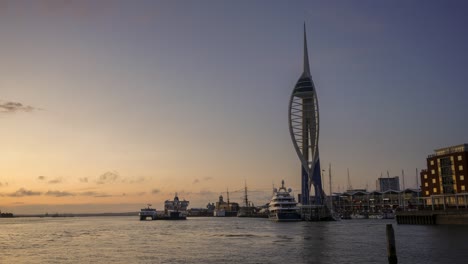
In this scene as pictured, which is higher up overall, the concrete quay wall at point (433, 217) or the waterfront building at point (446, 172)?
the waterfront building at point (446, 172)

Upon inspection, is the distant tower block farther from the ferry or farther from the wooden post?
the wooden post

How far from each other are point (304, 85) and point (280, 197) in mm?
47605

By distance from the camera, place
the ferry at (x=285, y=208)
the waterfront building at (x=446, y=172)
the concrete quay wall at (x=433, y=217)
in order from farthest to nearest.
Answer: the ferry at (x=285, y=208) < the waterfront building at (x=446, y=172) < the concrete quay wall at (x=433, y=217)

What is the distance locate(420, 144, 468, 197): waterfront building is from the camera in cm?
11075

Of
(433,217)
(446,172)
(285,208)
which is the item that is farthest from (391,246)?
(285,208)

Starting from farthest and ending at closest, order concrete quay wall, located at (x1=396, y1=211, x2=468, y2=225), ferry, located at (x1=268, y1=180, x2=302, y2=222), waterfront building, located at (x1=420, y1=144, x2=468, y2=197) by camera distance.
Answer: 1. ferry, located at (x1=268, y1=180, x2=302, y2=222)
2. waterfront building, located at (x1=420, y1=144, x2=468, y2=197)
3. concrete quay wall, located at (x1=396, y1=211, x2=468, y2=225)

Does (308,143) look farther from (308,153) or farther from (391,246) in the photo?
(391,246)

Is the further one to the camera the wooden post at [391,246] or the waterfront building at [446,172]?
the waterfront building at [446,172]

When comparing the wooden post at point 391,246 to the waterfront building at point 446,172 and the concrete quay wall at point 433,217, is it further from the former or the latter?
the waterfront building at point 446,172

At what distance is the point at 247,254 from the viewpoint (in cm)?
5962

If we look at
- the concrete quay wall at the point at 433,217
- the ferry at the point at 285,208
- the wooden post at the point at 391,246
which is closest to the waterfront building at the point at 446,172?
the concrete quay wall at the point at 433,217

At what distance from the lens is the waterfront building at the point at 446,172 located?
111 meters

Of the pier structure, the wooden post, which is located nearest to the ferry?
the pier structure

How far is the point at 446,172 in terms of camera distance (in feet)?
384
